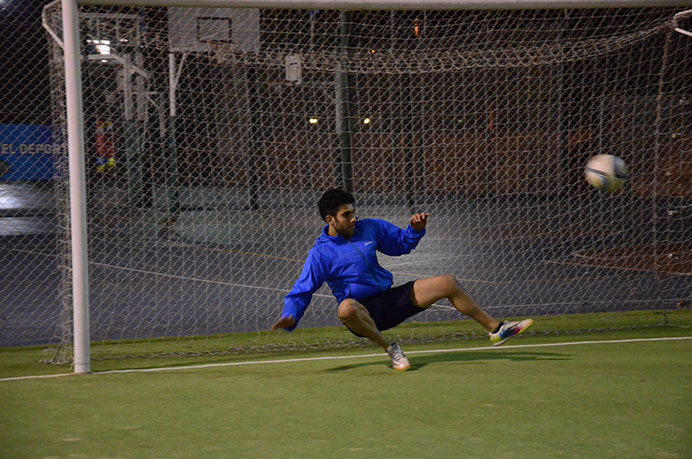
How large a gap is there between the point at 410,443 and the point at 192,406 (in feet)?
4.75

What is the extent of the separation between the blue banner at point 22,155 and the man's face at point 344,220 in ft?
66.9

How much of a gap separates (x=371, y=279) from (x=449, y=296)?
0.55 metres

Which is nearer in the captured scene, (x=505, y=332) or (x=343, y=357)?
(x=505, y=332)

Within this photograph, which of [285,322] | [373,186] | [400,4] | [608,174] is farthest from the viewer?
[373,186]

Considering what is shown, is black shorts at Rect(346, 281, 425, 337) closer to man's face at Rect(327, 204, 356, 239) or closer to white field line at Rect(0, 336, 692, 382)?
Answer: man's face at Rect(327, 204, 356, 239)

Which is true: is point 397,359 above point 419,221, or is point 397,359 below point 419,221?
below

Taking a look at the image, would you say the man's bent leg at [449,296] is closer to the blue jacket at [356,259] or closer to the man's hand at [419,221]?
the blue jacket at [356,259]

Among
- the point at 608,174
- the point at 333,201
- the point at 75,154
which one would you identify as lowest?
the point at 333,201

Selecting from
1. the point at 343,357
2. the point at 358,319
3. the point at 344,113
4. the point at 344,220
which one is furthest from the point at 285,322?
the point at 344,113

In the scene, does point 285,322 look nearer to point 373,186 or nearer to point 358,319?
point 358,319

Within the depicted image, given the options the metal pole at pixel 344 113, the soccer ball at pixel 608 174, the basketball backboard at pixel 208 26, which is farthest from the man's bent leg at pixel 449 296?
the basketball backboard at pixel 208 26

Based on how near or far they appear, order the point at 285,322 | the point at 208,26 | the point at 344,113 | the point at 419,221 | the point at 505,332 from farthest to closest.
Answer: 1. the point at 208,26
2. the point at 344,113
3. the point at 505,332
4. the point at 419,221
5. the point at 285,322

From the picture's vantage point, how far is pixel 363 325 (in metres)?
5.46

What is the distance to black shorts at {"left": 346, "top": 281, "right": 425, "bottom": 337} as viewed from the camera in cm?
572
